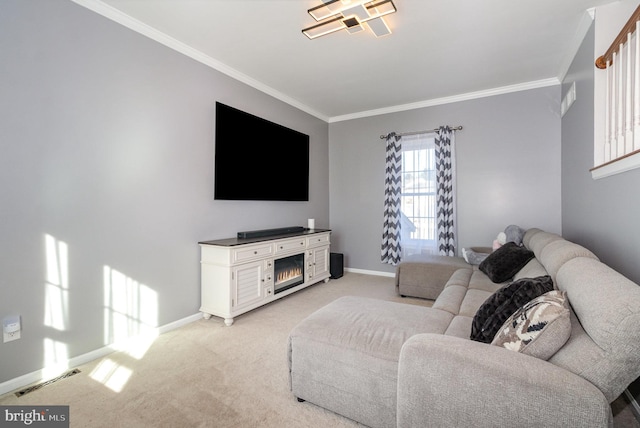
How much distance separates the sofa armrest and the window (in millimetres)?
3183

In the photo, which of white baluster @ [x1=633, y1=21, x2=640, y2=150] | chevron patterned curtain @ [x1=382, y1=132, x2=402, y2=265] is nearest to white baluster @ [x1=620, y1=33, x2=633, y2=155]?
white baluster @ [x1=633, y1=21, x2=640, y2=150]

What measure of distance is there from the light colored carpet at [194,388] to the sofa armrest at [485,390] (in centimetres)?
59

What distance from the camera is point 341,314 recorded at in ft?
5.72

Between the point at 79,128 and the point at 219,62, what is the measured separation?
1.54 meters

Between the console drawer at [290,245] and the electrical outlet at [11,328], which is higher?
the console drawer at [290,245]

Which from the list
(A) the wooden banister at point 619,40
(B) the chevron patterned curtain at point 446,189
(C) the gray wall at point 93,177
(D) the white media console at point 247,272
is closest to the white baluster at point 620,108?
(A) the wooden banister at point 619,40

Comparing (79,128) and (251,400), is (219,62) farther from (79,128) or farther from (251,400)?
(251,400)

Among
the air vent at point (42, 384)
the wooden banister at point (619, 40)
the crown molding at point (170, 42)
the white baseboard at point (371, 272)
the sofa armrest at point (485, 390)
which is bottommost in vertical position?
the air vent at point (42, 384)

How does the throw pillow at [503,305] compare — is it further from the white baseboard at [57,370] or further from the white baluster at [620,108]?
the white baseboard at [57,370]

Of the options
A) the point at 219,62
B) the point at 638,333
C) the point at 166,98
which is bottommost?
the point at 638,333

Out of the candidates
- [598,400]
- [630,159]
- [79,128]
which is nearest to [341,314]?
[598,400]

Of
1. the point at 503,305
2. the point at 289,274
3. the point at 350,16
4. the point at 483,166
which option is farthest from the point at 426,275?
the point at 350,16

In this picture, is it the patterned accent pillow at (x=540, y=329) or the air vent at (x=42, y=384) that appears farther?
the air vent at (x=42, y=384)

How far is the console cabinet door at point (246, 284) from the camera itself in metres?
2.74
